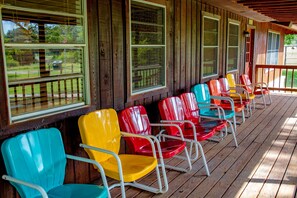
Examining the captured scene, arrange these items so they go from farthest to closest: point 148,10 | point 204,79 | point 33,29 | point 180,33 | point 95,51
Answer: point 204,79, point 180,33, point 148,10, point 95,51, point 33,29

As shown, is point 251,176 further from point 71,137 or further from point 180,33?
point 180,33

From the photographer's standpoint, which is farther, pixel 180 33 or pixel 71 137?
pixel 180 33

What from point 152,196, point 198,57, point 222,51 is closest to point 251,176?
point 152,196

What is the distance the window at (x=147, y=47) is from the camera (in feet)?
10.5

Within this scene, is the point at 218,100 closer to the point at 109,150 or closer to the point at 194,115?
the point at 194,115

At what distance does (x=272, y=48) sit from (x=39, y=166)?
10.2 metres

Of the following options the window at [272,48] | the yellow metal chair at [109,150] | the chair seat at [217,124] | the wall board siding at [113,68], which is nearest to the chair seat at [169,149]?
the yellow metal chair at [109,150]

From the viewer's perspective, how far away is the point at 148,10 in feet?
11.1

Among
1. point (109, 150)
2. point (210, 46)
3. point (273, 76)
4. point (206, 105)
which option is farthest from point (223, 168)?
point (273, 76)

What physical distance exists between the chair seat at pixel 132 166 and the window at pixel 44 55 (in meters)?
0.62

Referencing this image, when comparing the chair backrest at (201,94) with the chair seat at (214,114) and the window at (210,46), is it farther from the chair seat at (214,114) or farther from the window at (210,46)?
the window at (210,46)

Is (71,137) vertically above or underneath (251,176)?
above

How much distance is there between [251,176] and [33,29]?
240 centimetres

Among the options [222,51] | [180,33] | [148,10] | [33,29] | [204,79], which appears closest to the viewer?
[33,29]
